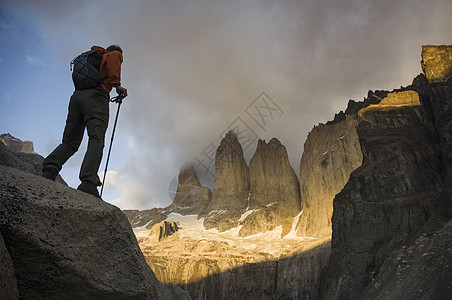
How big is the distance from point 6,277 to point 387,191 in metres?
45.2

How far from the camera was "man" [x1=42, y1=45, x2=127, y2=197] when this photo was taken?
409 cm

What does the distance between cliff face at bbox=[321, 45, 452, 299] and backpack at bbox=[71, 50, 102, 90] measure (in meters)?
Answer: 34.2

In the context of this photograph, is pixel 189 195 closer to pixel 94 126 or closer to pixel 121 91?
pixel 121 91

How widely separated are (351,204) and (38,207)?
149 ft

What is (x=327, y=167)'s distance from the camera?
79500 millimetres

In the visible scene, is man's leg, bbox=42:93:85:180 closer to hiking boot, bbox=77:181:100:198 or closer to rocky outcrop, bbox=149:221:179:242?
hiking boot, bbox=77:181:100:198

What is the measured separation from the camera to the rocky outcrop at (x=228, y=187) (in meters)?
96.6

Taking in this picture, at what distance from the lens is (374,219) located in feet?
133

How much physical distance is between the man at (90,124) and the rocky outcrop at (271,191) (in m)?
81.1

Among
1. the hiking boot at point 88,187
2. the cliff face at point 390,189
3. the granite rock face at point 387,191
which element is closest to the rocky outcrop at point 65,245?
the hiking boot at point 88,187

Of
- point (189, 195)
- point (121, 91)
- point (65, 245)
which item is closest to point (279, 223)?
point (189, 195)

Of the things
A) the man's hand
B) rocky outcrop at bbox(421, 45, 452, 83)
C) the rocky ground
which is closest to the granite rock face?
rocky outcrop at bbox(421, 45, 452, 83)

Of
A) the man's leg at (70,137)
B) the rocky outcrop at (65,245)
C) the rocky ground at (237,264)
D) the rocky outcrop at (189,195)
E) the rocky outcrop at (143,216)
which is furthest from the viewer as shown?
the rocky outcrop at (143,216)

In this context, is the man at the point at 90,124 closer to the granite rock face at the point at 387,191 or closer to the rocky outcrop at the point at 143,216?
the granite rock face at the point at 387,191
